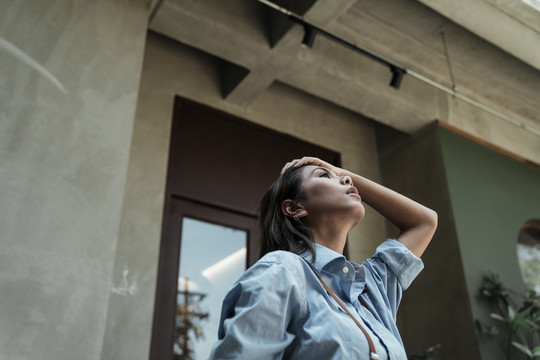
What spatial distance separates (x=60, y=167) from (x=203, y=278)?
67.8 inches

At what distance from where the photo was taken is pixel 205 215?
453cm

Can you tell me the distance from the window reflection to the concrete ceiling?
1.38 metres

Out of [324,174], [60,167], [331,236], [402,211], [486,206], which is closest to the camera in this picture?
[331,236]

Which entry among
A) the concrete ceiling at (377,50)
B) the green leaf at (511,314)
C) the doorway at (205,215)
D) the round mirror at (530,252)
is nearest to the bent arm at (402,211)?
the doorway at (205,215)

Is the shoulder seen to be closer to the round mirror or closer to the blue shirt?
the blue shirt

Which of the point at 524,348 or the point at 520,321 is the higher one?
the point at 520,321

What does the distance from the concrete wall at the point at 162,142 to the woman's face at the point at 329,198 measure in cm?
256

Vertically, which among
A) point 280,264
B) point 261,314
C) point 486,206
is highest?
point 486,206

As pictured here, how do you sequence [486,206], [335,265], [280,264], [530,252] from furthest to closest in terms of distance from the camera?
1. [530,252]
2. [486,206]
3. [335,265]
4. [280,264]

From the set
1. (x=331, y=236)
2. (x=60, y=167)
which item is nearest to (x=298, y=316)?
(x=331, y=236)

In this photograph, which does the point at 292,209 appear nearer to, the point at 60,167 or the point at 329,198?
the point at 329,198

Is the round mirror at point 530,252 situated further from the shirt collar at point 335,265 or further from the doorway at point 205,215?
the shirt collar at point 335,265

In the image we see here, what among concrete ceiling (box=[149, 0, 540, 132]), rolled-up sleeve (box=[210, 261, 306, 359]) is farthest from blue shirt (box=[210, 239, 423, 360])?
concrete ceiling (box=[149, 0, 540, 132])

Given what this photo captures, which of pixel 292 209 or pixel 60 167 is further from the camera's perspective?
pixel 60 167
